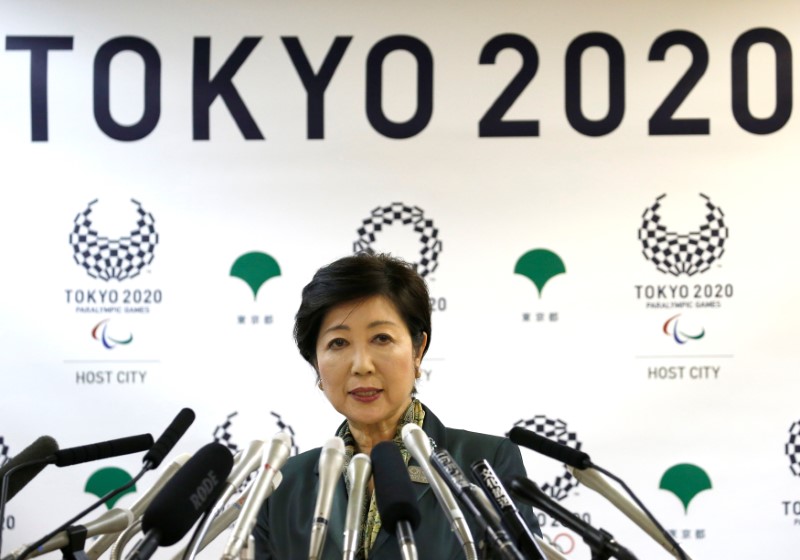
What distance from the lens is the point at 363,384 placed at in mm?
2039

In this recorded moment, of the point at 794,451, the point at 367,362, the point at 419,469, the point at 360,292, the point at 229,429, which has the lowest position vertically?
the point at 794,451

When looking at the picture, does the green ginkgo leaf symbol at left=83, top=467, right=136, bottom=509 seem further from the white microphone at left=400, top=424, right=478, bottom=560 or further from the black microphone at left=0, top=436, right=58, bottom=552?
the white microphone at left=400, top=424, right=478, bottom=560

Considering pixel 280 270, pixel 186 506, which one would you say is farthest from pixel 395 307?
pixel 280 270

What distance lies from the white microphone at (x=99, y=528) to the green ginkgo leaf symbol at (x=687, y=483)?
2.52 m

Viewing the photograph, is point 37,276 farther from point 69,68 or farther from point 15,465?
point 15,465

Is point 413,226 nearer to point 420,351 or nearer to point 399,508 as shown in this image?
point 420,351

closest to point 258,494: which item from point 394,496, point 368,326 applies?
point 394,496

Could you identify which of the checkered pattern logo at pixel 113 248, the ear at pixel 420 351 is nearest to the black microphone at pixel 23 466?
the ear at pixel 420 351

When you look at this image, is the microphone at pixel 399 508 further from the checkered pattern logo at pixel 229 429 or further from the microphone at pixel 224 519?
the checkered pattern logo at pixel 229 429

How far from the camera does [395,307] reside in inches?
84.0

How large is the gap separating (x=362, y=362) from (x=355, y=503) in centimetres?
74

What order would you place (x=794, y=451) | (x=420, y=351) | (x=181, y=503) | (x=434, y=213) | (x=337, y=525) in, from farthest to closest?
(x=434, y=213) < (x=794, y=451) < (x=420, y=351) < (x=337, y=525) < (x=181, y=503)

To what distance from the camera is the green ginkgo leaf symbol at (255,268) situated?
3.46 metres

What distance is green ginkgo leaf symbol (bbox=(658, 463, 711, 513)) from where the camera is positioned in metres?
3.36
